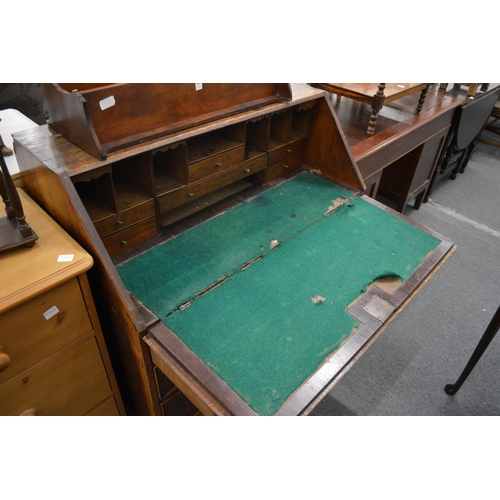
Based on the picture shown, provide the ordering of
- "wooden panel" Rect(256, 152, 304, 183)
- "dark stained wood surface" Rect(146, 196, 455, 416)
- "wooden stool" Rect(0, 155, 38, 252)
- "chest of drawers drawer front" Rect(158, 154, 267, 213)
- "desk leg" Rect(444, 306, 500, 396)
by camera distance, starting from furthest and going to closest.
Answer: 1. "wooden panel" Rect(256, 152, 304, 183)
2. "desk leg" Rect(444, 306, 500, 396)
3. "chest of drawers drawer front" Rect(158, 154, 267, 213)
4. "wooden stool" Rect(0, 155, 38, 252)
5. "dark stained wood surface" Rect(146, 196, 455, 416)

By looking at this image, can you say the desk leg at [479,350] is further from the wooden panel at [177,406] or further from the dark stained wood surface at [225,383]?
the wooden panel at [177,406]

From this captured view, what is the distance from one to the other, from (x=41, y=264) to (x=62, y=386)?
482mm

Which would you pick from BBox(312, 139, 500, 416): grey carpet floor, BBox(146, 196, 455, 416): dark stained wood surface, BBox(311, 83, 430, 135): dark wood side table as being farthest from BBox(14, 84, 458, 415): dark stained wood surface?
BBox(312, 139, 500, 416): grey carpet floor

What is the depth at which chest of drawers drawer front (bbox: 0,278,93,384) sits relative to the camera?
44.0 inches

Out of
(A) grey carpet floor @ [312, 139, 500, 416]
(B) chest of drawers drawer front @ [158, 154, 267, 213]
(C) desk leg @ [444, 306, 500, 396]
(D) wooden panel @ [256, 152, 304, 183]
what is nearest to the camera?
(B) chest of drawers drawer front @ [158, 154, 267, 213]

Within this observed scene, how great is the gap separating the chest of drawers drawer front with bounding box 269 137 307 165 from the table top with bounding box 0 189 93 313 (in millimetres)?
988

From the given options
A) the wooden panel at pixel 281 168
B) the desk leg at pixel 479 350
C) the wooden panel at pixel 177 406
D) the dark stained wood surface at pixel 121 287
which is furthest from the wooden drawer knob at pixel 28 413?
the desk leg at pixel 479 350

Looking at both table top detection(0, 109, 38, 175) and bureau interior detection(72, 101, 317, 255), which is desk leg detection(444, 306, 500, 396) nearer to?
bureau interior detection(72, 101, 317, 255)

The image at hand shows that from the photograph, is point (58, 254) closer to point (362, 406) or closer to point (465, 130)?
point (362, 406)

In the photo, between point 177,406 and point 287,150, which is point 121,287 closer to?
point 177,406

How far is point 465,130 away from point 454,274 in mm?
1372

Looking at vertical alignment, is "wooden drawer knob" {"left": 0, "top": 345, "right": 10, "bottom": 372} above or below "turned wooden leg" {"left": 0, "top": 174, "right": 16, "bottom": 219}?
below

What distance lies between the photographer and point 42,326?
1189 millimetres

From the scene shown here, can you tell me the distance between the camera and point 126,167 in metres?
1.49
